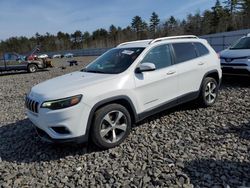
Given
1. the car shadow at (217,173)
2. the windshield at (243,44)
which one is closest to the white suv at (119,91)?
the car shadow at (217,173)

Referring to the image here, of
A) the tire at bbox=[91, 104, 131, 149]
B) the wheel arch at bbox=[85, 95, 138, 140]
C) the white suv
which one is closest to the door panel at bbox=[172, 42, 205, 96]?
the white suv

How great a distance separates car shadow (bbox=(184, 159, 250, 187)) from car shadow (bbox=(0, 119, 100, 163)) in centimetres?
166

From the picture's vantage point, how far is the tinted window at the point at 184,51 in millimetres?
5468

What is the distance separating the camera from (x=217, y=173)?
345cm

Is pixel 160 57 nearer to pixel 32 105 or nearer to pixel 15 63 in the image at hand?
pixel 32 105

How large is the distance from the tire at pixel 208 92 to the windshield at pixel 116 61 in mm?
1909

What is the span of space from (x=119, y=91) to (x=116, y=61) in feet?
3.35

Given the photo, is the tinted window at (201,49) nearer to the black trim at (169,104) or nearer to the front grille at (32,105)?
the black trim at (169,104)

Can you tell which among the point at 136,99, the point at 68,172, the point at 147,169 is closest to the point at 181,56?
the point at 136,99

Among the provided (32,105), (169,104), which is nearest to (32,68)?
(32,105)

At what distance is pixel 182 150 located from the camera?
4.15 metres

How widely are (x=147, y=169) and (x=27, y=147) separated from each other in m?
2.35

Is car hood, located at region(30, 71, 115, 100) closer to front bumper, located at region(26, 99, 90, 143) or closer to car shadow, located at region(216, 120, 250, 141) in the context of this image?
front bumper, located at region(26, 99, 90, 143)

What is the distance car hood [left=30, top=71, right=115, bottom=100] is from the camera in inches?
157
